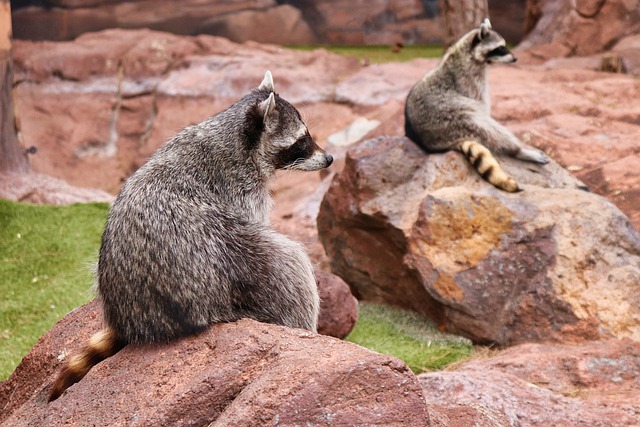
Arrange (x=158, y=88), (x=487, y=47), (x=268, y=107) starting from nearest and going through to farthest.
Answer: (x=268, y=107), (x=487, y=47), (x=158, y=88)

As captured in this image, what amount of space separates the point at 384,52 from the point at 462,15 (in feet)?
10.0

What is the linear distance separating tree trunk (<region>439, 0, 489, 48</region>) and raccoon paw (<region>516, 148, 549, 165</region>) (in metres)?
5.35

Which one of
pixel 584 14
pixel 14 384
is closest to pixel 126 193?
pixel 14 384

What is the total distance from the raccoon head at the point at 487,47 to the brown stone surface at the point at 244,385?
487 cm

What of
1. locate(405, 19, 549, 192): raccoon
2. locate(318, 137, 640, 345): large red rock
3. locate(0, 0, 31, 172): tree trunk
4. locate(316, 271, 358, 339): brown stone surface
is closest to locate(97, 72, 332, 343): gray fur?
locate(316, 271, 358, 339): brown stone surface

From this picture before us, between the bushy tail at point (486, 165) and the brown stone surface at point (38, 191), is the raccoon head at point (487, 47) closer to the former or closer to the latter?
the bushy tail at point (486, 165)

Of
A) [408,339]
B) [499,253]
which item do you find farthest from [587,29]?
[408,339]

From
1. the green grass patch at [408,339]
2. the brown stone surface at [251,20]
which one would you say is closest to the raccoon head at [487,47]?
the green grass patch at [408,339]

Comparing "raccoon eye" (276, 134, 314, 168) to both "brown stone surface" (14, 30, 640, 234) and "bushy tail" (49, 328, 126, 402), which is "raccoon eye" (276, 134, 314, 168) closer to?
"bushy tail" (49, 328, 126, 402)

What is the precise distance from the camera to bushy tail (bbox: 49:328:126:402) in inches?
132

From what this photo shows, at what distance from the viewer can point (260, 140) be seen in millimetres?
3660

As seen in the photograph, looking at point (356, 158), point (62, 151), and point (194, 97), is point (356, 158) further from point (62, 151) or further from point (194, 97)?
point (62, 151)

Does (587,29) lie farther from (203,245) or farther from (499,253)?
(203,245)

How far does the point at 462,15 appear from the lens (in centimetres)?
1173
